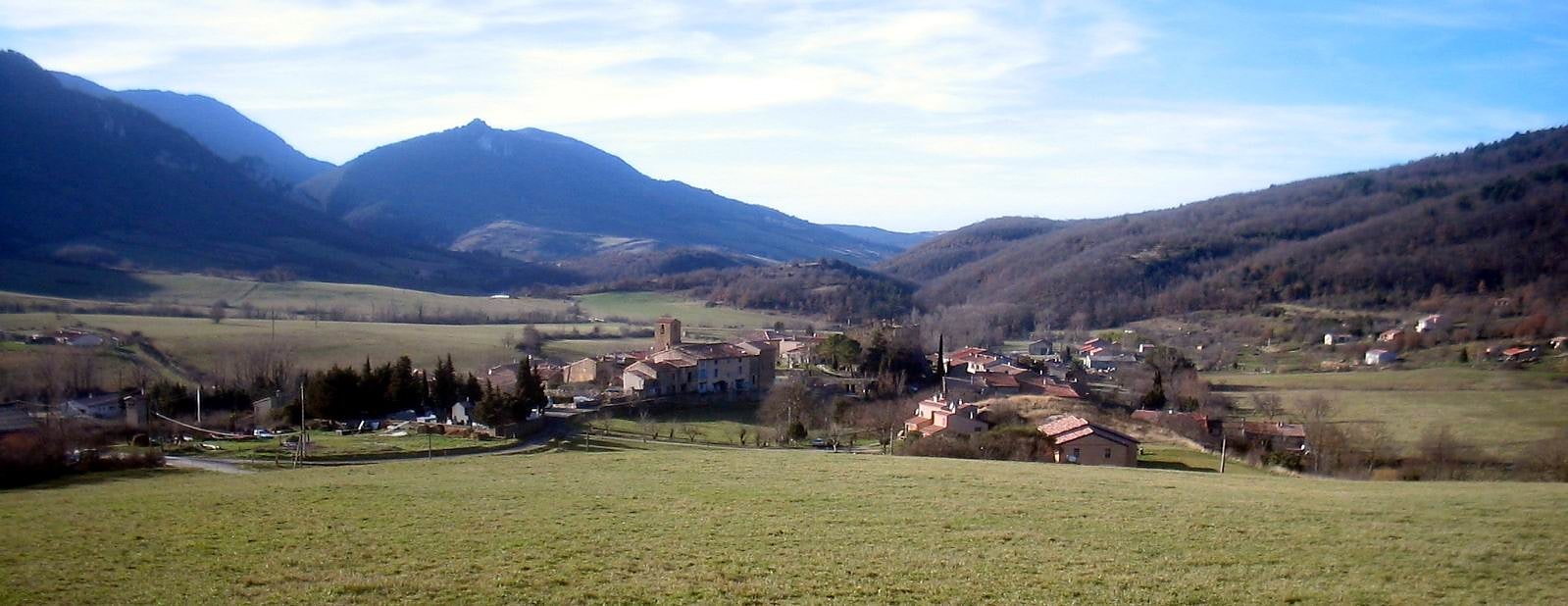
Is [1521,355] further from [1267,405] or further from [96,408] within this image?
[96,408]

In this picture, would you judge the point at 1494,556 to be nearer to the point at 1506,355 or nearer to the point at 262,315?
the point at 1506,355

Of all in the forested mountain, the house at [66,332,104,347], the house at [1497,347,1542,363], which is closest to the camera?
the house at [66,332,104,347]

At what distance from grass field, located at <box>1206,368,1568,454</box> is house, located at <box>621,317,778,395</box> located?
27.8 metres

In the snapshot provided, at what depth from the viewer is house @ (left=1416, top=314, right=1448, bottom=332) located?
6856 cm

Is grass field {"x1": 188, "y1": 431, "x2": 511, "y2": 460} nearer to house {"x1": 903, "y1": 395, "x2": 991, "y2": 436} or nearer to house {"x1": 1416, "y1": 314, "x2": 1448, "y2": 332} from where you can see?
house {"x1": 903, "y1": 395, "x2": 991, "y2": 436}

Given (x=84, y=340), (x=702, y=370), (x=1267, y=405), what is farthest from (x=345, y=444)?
(x=1267, y=405)

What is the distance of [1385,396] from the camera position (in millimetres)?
47094

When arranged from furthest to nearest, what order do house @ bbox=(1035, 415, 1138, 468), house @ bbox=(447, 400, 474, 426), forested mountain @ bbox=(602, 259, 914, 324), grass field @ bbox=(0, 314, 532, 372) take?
forested mountain @ bbox=(602, 259, 914, 324) < grass field @ bbox=(0, 314, 532, 372) < house @ bbox=(447, 400, 474, 426) < house @ bbox=(1035, 415, 1138, 468)

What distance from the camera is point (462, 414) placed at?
132 ft

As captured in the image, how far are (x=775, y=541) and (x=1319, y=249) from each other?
109892 millimetres

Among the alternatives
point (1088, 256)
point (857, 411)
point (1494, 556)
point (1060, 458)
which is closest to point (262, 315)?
point (857, 411)

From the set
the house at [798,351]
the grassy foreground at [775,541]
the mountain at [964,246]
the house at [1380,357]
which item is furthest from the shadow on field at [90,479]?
the mountain at [964,246]

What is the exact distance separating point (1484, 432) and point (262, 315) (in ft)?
268

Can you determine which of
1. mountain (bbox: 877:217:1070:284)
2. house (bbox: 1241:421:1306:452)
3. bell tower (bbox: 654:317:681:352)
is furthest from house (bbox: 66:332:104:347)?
mountain (bbox: 877:217:1070:284)
